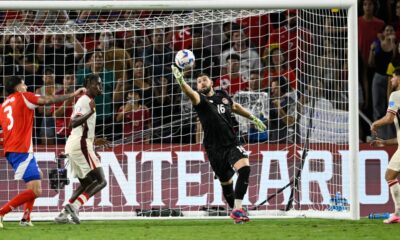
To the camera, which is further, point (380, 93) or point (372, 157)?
point (380, 93)

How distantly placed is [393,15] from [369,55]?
4.55ft

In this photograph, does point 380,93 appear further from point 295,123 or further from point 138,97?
point 138,97

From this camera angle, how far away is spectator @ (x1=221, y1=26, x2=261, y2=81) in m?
19.3

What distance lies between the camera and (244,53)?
19.7 m

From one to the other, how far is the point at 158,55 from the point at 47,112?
210cm

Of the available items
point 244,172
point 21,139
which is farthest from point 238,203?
point 21,139

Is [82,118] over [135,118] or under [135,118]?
under

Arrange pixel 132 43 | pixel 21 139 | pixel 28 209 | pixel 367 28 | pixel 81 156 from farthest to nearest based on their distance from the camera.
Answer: pixel 367 28 < pixel 132 43 < pixel 81 156 < pixel 28 209 < pixel 21 139

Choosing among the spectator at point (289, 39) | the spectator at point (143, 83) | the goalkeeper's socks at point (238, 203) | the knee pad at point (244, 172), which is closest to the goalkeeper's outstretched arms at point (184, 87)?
the knee pad at point (244, 172)

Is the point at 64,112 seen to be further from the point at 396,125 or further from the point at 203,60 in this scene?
the point at 396,125

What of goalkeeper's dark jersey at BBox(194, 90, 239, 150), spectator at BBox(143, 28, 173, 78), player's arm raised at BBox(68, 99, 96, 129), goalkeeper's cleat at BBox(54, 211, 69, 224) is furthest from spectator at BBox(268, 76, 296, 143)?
goalkeeper's cleat at BBox(54, 211, 69, 224)

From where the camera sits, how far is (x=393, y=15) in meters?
21.6

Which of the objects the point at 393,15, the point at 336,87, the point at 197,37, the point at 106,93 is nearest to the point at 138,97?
the point at 106,93

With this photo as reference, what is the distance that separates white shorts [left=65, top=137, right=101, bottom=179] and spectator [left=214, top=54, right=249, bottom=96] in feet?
10.7
